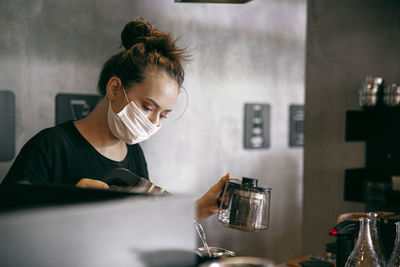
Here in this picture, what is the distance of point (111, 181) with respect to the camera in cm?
132

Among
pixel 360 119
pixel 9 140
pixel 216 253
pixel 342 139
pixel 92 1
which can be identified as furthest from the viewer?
pixel 342 139

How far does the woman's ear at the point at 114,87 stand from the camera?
Answer: 7.22 feet

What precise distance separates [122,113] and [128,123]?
5cm

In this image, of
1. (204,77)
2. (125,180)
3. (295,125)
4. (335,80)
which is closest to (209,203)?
(125,180)

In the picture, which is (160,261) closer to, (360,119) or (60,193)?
(60,193)

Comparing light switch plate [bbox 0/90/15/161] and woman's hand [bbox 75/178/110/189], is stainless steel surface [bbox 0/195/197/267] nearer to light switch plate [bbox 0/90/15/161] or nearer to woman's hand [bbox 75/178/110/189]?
woman's hand [bbox 75/178/110/189]

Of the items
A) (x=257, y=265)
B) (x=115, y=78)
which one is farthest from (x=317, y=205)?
(x=257, y=265)

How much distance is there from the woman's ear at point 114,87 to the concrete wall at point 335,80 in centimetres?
205

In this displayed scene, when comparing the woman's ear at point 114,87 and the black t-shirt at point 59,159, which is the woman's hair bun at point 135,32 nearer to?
the woman's ear at point 114,87

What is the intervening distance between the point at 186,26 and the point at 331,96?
1.28 m

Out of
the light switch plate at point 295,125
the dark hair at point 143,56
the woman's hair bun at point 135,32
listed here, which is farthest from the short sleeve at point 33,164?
the light switch plate at point 295,125

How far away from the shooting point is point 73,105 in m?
2.94

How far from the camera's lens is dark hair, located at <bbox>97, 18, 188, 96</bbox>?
2152 mm

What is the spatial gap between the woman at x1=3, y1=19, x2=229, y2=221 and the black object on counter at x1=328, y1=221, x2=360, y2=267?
96 centimetres
